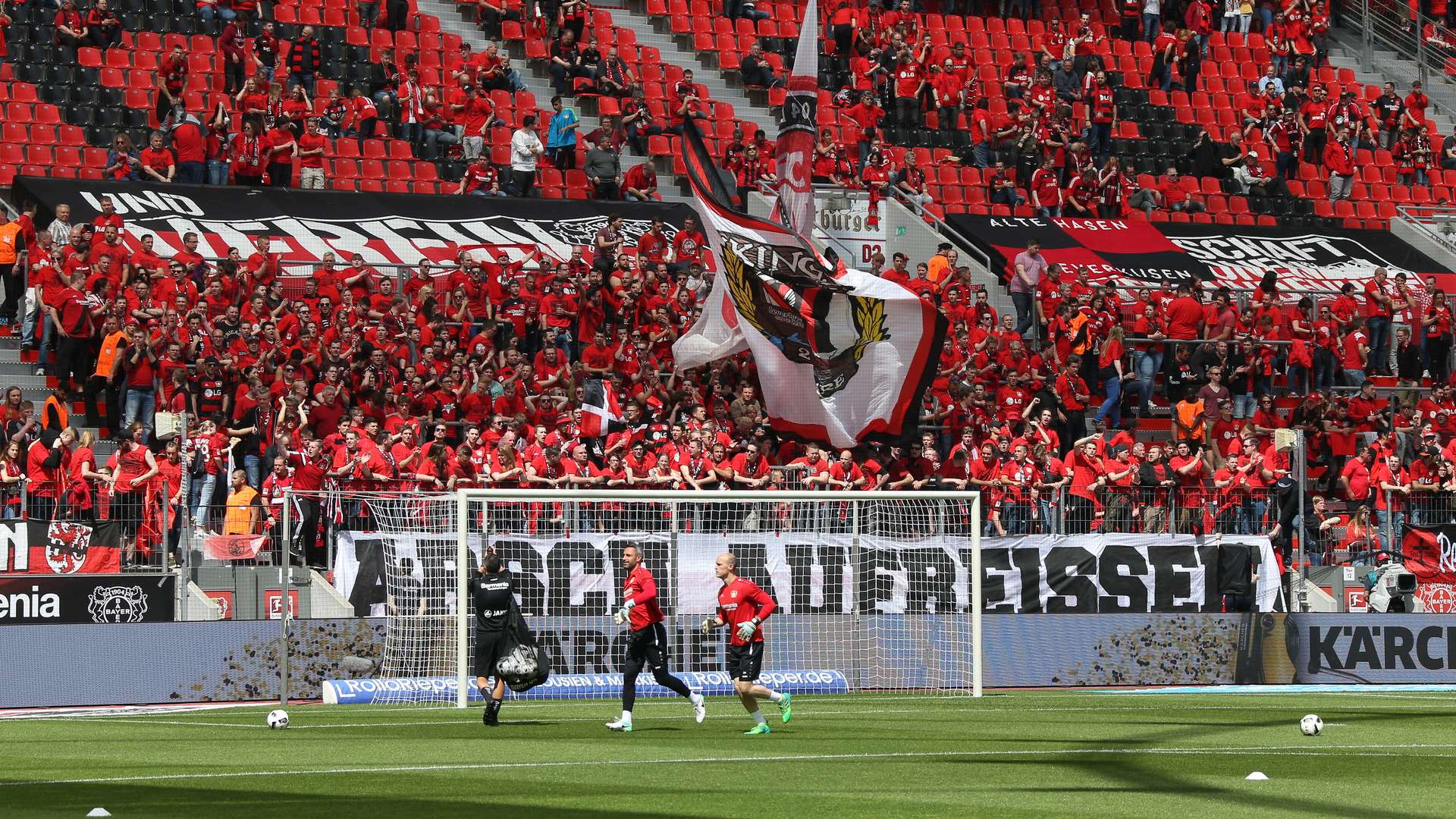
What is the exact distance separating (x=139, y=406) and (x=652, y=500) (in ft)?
21.6

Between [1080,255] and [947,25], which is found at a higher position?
[947,25]

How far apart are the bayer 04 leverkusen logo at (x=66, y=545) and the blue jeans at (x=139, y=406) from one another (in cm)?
344

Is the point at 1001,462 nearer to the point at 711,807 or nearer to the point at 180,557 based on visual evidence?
the point at 180,557

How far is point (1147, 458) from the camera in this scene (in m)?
28.4

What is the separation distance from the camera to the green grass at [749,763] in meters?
12.0

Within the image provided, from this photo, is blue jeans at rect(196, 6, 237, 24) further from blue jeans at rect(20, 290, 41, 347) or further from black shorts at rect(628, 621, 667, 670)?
black shorts at rect(628, 621, 667, 670)

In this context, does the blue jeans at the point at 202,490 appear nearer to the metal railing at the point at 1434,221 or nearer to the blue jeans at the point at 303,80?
the blue jeans at the point at 303,80

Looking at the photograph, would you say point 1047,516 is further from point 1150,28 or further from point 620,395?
point 1150,28

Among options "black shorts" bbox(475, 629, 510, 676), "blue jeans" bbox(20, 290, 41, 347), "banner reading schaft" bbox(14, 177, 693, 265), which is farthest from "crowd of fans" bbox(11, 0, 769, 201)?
"black shorts" bbox(475, 629, 510, 676)

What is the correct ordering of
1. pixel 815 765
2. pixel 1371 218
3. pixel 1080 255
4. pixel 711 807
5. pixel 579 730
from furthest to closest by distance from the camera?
pixel 1371 218 → pixel 1080 255 → pixel 579 730 → pixel 815 765 → pixel 711 807

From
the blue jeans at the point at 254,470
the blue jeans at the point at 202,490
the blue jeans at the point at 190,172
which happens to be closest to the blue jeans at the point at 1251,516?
the blue jeans at the point at 254,470

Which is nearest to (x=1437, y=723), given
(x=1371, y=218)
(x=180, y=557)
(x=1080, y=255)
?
(x=180, y=557)

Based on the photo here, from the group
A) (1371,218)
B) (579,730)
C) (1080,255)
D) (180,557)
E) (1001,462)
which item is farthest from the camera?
(1371,218)

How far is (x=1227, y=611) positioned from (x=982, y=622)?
3560 mm
